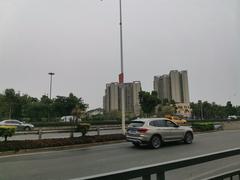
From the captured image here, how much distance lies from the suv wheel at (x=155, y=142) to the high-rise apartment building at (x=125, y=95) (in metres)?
67.9

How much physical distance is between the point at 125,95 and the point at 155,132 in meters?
69.9

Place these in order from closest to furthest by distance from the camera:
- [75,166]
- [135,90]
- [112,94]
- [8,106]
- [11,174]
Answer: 1. [11,174]
2. [75,166]
3. [8,106]
4. [135,90]
5. [112,94]

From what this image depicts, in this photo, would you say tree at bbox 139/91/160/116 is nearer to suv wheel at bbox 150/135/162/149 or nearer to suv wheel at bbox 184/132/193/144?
suv wheel at bbox 184/132/193/144

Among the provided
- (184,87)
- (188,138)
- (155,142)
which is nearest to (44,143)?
(155,142)

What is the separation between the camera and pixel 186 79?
3642 inches

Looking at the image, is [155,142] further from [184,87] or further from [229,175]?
[184,87]

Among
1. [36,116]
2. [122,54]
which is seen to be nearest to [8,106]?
[36,116]

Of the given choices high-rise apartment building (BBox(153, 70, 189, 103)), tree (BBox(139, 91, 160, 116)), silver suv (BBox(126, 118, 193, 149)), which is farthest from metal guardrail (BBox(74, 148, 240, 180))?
high-rise apartment building (BBox(153, 70, 189, 103))

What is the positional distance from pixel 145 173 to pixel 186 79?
9184 cm

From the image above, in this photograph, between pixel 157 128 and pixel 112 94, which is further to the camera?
pixel 112 94

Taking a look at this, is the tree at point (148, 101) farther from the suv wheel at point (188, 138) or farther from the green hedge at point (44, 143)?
the suv wheel at point (188, 138)

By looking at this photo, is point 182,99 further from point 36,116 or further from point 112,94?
point 36,116

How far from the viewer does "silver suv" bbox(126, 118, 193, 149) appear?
16.1 metres

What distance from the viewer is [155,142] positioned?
16234mm
